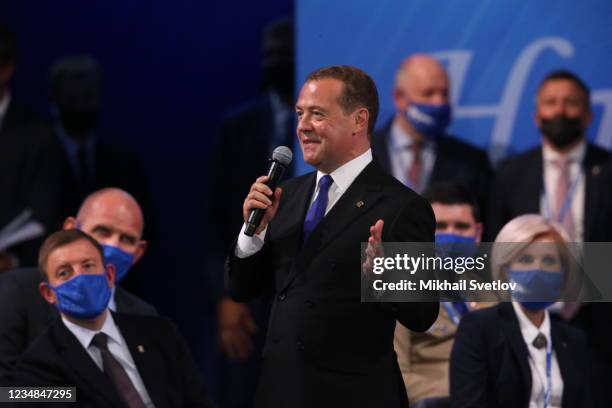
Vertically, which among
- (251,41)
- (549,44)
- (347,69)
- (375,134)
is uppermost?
(251,41)

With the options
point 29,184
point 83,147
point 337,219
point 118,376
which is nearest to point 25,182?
point 29,184

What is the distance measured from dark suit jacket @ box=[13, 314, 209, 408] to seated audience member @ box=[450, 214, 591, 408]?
88 cm

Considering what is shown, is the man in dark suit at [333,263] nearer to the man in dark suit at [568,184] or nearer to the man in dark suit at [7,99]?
the man in dark suit at [568,184]

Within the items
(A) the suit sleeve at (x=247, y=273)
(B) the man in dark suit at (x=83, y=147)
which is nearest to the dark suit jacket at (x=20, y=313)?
(A) the suit sleeve at (x=247, y=273)

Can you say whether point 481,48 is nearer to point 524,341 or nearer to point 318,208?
point 524,341

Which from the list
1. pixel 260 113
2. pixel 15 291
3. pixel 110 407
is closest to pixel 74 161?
pixel 260 113

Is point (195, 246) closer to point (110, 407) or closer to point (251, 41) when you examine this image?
point (251, 41)

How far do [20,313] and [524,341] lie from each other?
5.50ft

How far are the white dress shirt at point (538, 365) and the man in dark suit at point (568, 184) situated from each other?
1207 millimetres

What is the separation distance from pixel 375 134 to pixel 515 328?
1.90 metres

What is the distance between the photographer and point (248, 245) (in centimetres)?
350

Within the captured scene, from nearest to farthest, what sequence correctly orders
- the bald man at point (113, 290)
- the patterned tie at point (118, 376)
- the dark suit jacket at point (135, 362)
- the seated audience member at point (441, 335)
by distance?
the dark suit jacket at point (135, 362) → the patterned tie at point (118, 376) → the bald man at point (113, 290) → the seated audience member at point (441, 335)

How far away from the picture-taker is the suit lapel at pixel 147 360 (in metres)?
4.13

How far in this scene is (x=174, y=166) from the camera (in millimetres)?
7820
